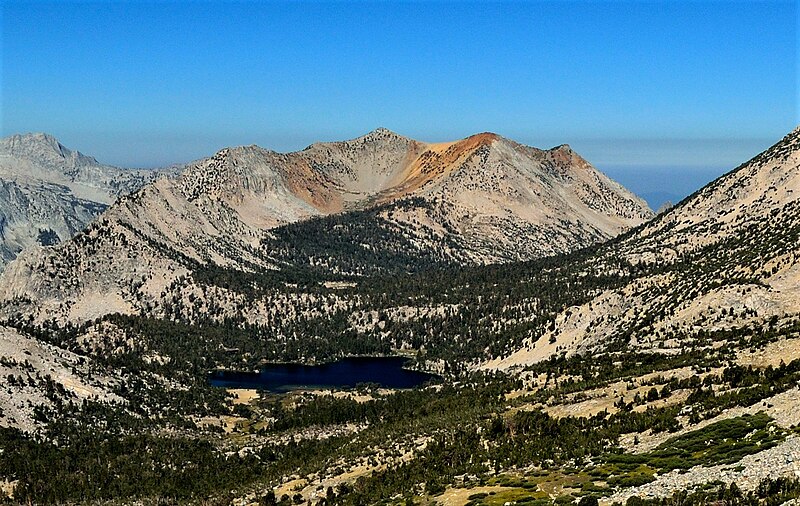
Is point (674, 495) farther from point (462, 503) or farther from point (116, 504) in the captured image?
point (116, 504)

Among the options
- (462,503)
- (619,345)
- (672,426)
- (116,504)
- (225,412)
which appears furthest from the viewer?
(225,412)

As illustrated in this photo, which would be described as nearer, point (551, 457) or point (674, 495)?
point (674, 495)

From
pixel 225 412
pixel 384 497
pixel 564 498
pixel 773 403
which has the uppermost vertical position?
pixel 773 403

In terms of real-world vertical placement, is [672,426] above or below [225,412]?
above

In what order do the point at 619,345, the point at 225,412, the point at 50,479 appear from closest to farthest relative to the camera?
the point at 50,479 → the point at 619,345 → the point at 225,412

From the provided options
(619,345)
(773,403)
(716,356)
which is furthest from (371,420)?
(773,403)

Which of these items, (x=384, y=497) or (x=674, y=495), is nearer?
(x=674, y=495)

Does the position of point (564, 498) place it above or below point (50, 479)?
above

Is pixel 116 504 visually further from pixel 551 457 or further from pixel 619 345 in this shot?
pixel 619 345

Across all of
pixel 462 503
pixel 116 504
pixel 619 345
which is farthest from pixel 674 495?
pixel 619 345

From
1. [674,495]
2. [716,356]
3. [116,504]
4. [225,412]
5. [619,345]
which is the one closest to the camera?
[674,495]
